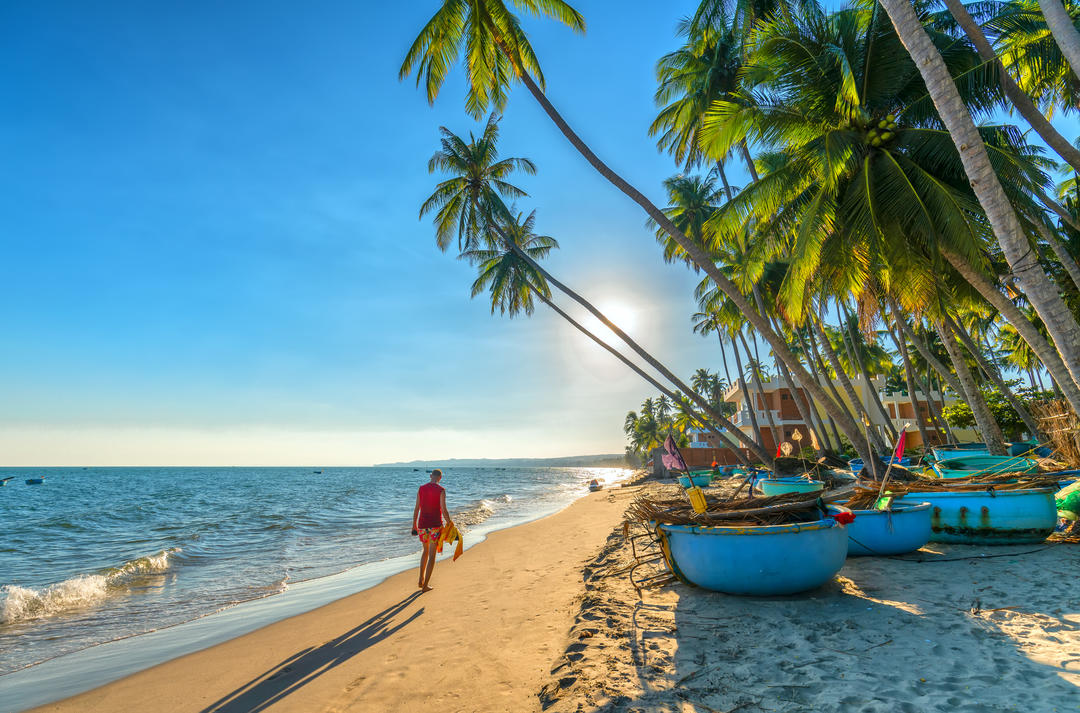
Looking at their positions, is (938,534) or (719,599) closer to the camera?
(719,599)

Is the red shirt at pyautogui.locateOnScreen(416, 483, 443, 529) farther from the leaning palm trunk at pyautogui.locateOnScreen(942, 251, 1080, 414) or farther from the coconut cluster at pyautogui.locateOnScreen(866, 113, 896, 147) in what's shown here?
the coconut cluster at pyautogui.locateOnScreen(866, 113, 896, 147)

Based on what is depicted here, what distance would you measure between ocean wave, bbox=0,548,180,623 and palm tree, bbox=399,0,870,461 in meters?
12.0

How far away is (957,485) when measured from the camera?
7219 mm

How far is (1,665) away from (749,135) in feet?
49.4

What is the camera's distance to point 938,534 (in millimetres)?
7164

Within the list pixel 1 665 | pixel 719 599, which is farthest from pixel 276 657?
pixel 719 599

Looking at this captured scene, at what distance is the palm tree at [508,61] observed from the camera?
10562 mm

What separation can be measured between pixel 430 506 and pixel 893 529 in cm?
658

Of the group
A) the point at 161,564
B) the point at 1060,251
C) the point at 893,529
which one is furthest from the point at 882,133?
the point at 161,564

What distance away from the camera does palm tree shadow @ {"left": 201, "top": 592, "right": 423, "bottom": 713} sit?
4.52 m

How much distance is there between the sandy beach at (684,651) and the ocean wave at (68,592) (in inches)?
179

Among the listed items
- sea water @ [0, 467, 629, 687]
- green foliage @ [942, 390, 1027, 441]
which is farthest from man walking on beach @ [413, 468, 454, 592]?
green foliage @ [942, 390, 1027, 441]

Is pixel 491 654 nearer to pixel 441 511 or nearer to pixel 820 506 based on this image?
pixel 441 511

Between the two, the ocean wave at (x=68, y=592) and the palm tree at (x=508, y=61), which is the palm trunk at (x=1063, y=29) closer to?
the palm tree at (x=508, y=61)
